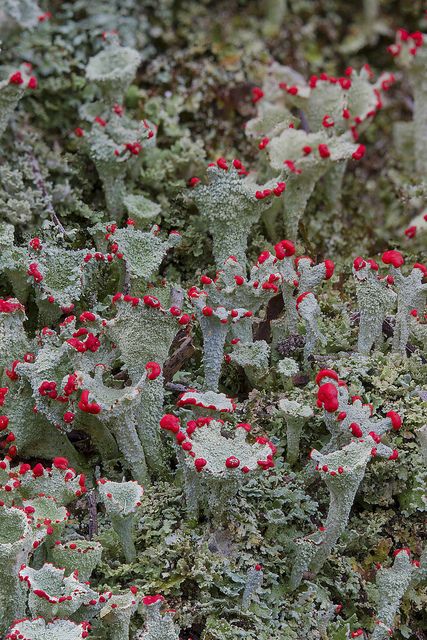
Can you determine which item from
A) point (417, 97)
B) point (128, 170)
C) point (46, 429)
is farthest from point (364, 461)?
point (417, 97)

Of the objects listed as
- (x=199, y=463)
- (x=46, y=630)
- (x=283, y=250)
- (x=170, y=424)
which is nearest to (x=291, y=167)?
(x=283, y=250)

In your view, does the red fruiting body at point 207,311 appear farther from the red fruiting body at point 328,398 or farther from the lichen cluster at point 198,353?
the red fruiting body at point 328,398

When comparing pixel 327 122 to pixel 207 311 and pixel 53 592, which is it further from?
pixel 53 592

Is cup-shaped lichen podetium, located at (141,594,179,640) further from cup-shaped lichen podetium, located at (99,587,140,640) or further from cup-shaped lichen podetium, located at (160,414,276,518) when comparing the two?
cup-shaped lichen podetium, located at (160,414,276,518)

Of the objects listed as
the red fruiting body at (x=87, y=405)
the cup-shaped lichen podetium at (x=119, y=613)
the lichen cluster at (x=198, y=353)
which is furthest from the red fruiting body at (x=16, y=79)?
the cup-shaped lichen podetium at (x=119, y=613)

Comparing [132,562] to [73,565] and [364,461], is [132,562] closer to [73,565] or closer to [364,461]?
[73,565]

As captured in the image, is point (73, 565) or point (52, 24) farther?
point (52, 24)
